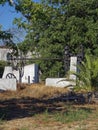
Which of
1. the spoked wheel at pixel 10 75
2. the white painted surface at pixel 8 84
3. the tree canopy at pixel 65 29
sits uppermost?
the tree canopy at pixel 65 29

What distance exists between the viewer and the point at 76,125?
9766 millimetres

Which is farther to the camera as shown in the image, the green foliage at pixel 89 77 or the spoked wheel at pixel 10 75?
the spoked wheel at pixel 10 75

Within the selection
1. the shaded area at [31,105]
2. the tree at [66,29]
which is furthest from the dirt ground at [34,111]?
the tree at [66,29]

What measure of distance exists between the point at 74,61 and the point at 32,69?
4.90 m

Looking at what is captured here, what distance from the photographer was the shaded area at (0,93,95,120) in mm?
11695

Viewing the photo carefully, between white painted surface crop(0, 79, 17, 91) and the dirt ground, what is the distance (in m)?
0.50

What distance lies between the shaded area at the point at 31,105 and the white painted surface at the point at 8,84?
11.1ft

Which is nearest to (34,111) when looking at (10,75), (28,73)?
(10,75)

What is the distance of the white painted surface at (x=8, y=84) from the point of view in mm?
19453

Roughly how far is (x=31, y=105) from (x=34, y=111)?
1406 millimetres

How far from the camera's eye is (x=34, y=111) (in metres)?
12.3

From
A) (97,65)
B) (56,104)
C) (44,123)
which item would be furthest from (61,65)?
(44,123)

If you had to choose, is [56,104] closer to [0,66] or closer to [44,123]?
[44,123]

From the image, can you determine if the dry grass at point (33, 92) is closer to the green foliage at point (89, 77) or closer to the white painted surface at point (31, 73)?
the green foliage at point (89, 77)
